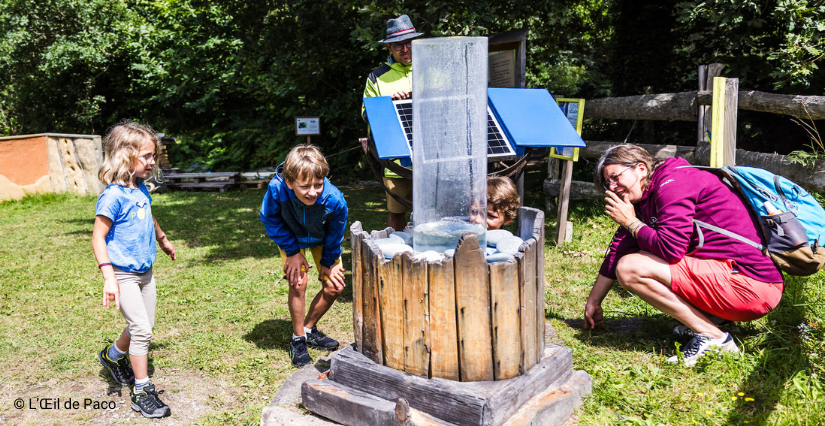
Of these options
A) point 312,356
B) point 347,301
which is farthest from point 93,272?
point 312,356

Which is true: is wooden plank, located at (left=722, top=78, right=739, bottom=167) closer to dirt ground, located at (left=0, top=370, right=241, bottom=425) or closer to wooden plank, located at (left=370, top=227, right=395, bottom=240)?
wooden plank, located at (left=370, top=227, right=395, bottom=240)

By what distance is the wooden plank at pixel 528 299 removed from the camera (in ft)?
8.52

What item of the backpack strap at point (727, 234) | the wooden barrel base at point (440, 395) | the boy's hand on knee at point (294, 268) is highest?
the backpack strap at point (727, 234)

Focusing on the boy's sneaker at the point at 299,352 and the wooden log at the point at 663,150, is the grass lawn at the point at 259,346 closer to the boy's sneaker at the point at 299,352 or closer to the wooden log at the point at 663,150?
the boy's sneaker at the point at 299,352

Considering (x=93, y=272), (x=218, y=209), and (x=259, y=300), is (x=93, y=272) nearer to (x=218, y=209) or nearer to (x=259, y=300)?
(x=259, y=300)

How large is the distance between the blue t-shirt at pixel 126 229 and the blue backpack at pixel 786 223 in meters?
3.02

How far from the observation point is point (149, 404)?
317 centimetres

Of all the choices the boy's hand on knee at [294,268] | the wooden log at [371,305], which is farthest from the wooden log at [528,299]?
the boy's hand on knee at [294,268]

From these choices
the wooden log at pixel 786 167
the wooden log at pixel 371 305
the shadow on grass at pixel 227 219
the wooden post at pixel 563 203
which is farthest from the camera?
the shadow on grass at pixel 227 219

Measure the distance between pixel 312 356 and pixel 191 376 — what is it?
2.43 feet

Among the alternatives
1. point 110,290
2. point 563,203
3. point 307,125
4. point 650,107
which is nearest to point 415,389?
point 110,290

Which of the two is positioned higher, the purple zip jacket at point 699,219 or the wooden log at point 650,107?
the wooden log at point 650,107

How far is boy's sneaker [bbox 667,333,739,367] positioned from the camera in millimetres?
3305

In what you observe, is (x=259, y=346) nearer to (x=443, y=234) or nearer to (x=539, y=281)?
(x=443, y=234)
